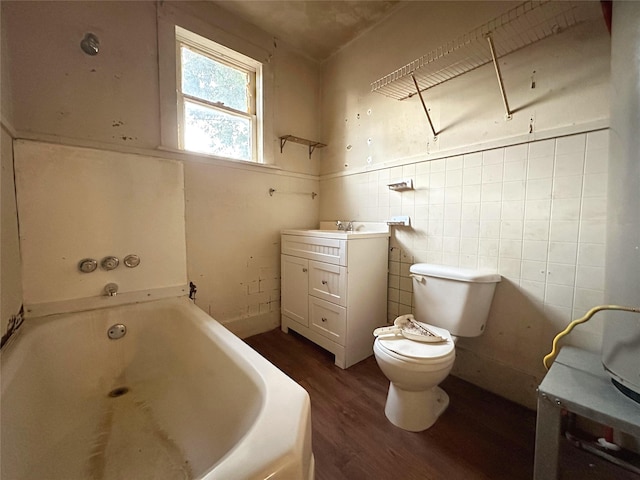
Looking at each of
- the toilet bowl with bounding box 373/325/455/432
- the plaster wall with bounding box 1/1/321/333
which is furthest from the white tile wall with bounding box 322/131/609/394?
the plaster wall with bounding box 1/1/321/333

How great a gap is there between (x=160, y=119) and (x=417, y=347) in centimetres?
207

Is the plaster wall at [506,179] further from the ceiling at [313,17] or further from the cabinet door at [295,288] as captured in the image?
the cabinet door at [295,288]

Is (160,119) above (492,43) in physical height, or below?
below

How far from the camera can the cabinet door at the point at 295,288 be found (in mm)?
2070

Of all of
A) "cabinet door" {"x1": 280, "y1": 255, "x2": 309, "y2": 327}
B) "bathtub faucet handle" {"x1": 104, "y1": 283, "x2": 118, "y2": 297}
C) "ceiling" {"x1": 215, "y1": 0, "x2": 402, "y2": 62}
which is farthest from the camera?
"cabinet door" {"x1": 280, "y1": 255, "x2": 309, "y2": 327}

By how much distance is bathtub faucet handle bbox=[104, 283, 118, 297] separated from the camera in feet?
4.84

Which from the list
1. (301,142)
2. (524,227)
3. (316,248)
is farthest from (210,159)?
(524,227)

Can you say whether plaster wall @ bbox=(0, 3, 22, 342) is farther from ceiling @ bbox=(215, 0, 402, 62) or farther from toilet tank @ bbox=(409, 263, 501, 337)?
toilet tank @ bbox=(409, 263, 501, 337)

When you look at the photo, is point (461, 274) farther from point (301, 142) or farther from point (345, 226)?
point (301, 142)

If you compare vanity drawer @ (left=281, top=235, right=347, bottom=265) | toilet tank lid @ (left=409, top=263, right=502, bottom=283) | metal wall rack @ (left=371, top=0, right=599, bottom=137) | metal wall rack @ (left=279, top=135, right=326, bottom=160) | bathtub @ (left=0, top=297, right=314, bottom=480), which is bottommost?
bathtub @ (left=0, top=297, right=314, bottom=480)

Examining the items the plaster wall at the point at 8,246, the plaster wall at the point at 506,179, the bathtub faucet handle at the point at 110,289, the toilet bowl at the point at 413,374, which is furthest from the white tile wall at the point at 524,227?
the plaster wall at the point at 8,246

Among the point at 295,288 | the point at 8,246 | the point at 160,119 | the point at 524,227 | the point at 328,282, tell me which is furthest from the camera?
the point at 295,288

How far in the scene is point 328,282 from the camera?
1.86 metres

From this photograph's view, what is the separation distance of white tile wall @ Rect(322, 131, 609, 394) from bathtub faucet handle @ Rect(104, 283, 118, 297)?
1896mm
